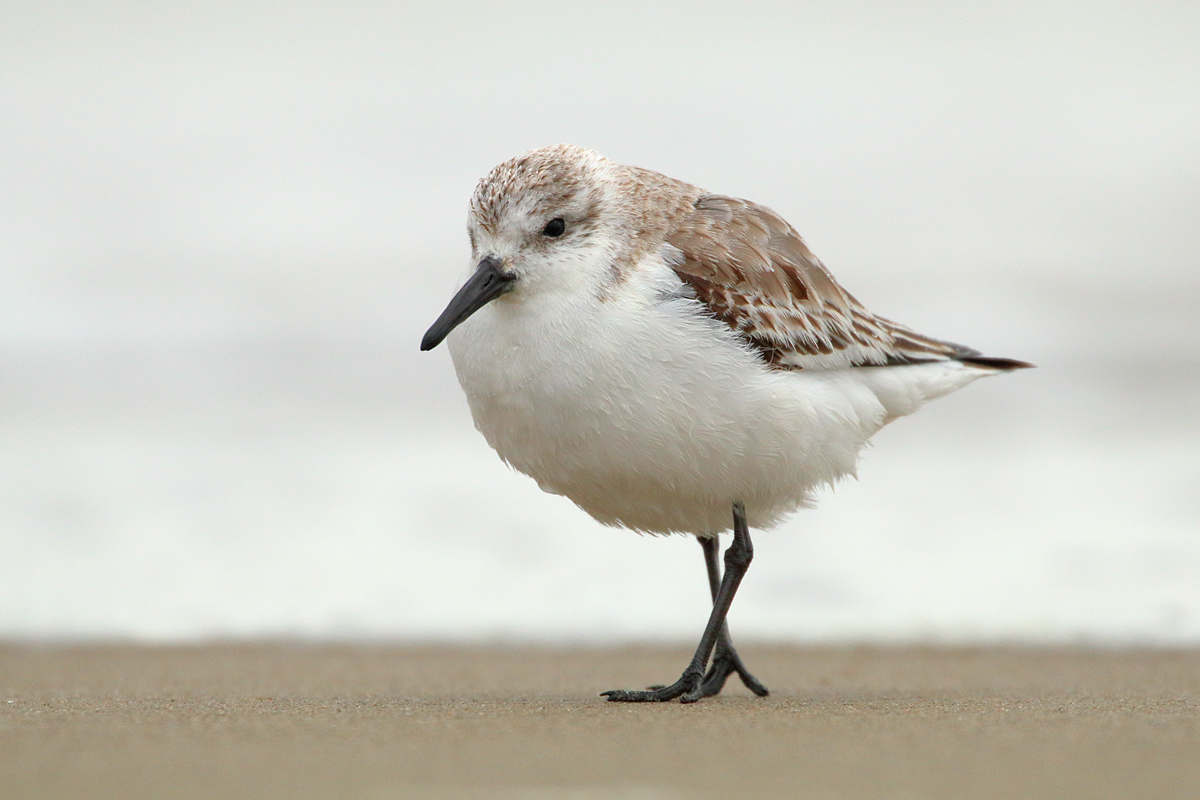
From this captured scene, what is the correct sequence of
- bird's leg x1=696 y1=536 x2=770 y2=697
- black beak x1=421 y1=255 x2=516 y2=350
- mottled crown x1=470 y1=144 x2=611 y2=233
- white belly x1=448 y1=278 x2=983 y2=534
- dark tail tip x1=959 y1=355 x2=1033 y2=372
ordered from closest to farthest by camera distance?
white belly x1=448 y1=278 x2=983 y2=534 → black beak x1=421 y1=255 x2=516 y2=350 → mottled crown x1=470 y1=144 x2=611 y2=233 → bird's leg x1=696 y1=536 x2=770 y2=697 → dark tail tip x1=959 y1=355 x2=1033 y2=372

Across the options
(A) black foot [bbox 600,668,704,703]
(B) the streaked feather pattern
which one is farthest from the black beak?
(A) black foot [bbox 600,668,704,703]

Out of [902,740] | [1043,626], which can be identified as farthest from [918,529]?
[902,740]

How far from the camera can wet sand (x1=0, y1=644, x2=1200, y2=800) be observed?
3.05 m

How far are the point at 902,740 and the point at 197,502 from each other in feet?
21.0

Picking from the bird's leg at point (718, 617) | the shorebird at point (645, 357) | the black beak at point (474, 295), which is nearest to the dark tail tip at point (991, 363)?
the shorebird at point (645, 357)

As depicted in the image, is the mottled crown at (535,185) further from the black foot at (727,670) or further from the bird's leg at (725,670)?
the black foot at (727,670)

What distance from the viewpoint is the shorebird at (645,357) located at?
4551mm

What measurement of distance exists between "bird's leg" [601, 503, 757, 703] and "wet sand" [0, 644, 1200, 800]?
0.10m

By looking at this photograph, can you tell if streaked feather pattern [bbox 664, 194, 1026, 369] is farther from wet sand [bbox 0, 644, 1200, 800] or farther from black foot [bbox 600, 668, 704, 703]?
wet sand [bbox 0, 644, 1200, 800]

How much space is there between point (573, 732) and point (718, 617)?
1.28m

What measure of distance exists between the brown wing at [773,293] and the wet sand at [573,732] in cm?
133

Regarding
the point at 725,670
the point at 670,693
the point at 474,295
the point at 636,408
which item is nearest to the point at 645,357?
the point at 636,408

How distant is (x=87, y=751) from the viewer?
11.1ft

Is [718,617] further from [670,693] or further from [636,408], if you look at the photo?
[636,408]
